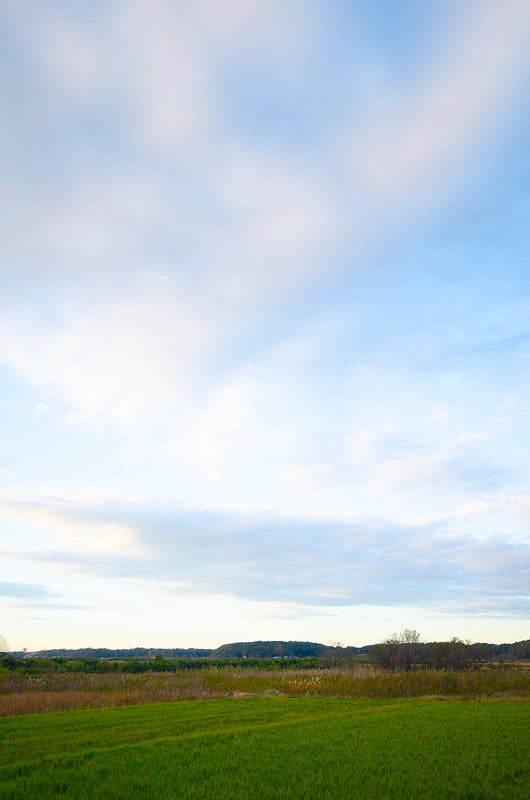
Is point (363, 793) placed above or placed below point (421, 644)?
below

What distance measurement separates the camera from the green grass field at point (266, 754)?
44.8 ft

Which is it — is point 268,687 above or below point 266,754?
above

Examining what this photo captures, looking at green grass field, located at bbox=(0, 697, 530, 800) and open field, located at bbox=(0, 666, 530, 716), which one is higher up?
open field, located at bbox=(0, 666, 530, 716)

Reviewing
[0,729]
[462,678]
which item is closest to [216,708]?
[0,729]

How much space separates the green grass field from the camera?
44.8 feet

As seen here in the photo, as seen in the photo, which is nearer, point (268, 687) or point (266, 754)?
point (266, 754)

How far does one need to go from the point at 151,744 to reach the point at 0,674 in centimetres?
2693

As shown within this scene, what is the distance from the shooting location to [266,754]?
1803 cm

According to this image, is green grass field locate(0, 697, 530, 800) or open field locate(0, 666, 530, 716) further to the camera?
open field locate(0, 666, 530, 716)

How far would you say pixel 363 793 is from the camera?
1323 cm

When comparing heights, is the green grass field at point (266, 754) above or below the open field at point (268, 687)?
below

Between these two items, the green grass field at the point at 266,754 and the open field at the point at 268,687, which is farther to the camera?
the open field at the point at 268,687

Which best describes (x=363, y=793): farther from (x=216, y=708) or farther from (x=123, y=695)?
(x=123, y=695)

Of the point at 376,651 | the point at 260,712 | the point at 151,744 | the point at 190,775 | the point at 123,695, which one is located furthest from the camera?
the point at 376,651
